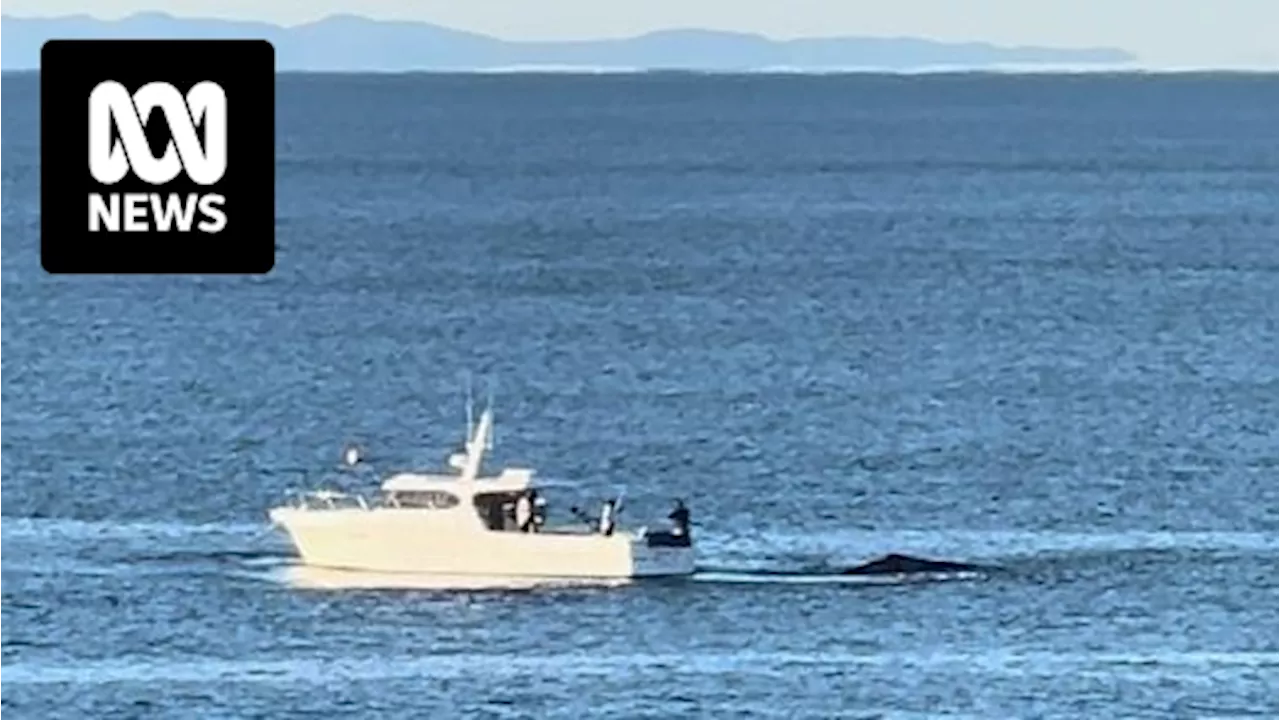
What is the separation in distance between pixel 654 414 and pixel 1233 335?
36909 mm

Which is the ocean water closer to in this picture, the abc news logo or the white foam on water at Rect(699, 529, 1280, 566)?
the white foam on water at Rect(699, 529, 1280, 566)

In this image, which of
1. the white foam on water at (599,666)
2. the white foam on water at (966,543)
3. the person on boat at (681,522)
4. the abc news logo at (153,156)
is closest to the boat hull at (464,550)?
the person on boat at (681,522)

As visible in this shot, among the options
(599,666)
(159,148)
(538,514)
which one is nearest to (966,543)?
(538,514)

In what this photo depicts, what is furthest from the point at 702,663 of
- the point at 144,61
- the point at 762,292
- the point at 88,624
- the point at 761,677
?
the point at 762,292

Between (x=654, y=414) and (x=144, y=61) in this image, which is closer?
(x=144, y=61)

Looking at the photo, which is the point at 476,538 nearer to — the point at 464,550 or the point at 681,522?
the point at 464,550

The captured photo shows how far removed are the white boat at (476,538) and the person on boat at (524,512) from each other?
0.7 inches

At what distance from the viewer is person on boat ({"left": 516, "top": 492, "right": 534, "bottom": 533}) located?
73000 millimetres

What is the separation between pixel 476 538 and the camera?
7244 centimetres

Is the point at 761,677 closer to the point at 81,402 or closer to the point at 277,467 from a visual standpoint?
the point at 277,467

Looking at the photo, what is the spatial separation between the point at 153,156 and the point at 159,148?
57 millimetres

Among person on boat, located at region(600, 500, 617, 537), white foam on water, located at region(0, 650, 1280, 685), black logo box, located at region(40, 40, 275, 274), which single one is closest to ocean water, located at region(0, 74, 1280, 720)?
white foam on water, located at region(0, 650, 1280, 685)

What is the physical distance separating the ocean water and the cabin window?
2.82 meters

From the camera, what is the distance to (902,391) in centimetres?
11312
